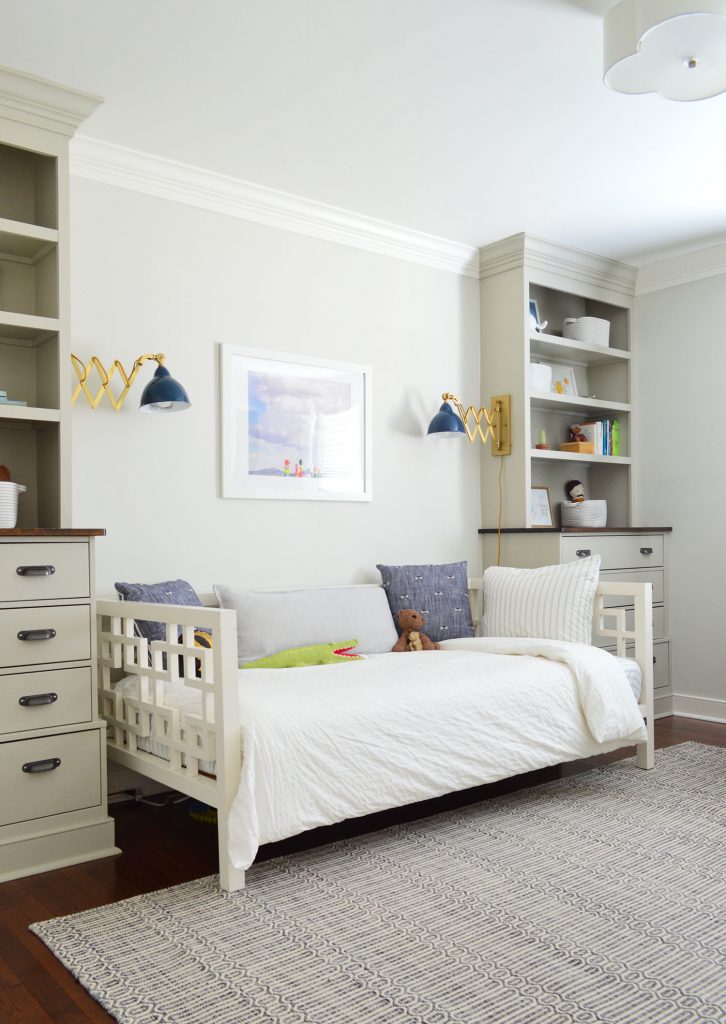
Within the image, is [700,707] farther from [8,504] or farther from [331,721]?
[8,504]

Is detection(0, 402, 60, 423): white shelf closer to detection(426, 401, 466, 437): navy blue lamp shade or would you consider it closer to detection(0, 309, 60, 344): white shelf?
detection(0, 309, 60, 344): white shelf

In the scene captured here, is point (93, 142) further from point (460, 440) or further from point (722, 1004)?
point (722, 1004)

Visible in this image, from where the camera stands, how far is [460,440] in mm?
4383

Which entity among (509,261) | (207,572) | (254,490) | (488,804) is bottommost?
(488,804)

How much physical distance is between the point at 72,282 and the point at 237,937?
227 centimetres

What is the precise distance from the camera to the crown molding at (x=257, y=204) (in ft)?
10.4

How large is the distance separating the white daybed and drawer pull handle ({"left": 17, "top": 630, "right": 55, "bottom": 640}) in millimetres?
266

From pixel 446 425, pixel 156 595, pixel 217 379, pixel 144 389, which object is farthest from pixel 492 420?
pixel 156 595

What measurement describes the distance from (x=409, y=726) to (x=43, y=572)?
3.81ft

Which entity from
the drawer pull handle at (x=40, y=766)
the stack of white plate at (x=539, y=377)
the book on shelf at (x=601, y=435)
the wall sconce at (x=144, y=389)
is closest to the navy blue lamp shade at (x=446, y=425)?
the stack of white plate at (x=539, y=377)

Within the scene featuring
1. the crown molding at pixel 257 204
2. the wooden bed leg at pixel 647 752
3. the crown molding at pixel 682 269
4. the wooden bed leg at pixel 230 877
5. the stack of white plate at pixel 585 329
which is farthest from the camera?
the stack of white plate at pixel 585 329

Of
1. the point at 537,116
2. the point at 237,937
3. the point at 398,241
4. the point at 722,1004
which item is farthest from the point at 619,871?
the point at 398,241

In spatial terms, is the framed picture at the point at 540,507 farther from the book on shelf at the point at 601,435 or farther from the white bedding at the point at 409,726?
the white bedding at the point at 409,726

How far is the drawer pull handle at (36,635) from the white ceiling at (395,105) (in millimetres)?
1705
